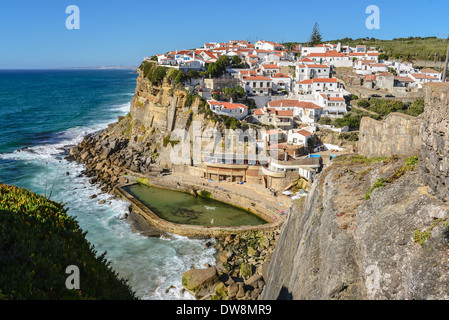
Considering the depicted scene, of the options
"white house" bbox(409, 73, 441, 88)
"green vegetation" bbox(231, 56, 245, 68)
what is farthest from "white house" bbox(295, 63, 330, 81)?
"white house" bbox(409, 73, 441, 88)

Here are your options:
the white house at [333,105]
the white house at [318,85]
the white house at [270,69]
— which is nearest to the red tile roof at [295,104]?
the white house at [333,105]

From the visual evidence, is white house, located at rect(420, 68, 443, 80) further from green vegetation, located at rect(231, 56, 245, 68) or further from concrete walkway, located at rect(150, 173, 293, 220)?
concrete walkway, located at rect(150, 173, 293, 220)

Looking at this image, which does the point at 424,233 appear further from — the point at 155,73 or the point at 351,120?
the point at 155,73

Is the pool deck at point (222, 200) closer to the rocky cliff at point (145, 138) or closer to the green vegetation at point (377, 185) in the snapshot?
the rocky cliff at point (145, 138)

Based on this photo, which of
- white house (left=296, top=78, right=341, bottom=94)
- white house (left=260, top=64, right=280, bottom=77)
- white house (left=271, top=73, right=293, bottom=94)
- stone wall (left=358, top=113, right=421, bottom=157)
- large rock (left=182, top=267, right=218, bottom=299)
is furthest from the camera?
white house (left=260, top=64, right=280, bottom=77)

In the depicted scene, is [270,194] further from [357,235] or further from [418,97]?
[418,97]

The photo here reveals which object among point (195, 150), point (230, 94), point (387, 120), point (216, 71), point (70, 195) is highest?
point (216, 71)
